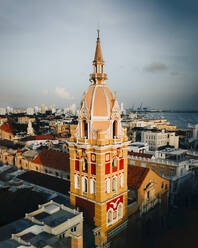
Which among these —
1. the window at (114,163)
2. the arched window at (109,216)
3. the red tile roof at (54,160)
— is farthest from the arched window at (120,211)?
the red tile roof at (54,160)

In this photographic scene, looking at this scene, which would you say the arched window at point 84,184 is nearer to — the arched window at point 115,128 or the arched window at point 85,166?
the arched window at point 85,166

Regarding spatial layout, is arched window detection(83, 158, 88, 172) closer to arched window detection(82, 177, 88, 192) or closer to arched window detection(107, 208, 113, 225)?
arched window detection(82, 177, 88, 192)

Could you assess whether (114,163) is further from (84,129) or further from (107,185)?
(84,129)

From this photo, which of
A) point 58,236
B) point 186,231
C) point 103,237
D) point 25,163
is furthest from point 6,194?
point 186,231

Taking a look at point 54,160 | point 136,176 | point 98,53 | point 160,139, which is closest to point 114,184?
point 136,176

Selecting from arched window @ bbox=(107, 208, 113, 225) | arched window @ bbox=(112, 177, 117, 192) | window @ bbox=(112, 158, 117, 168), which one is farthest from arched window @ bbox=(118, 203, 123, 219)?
window @ bbox=(112, 158, 117, 168)

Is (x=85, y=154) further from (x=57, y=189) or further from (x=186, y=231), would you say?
(x=186, y=231)
